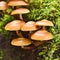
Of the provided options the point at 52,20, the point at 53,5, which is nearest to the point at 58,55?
the point at 52,20

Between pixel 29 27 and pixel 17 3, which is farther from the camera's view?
pixel 17 3

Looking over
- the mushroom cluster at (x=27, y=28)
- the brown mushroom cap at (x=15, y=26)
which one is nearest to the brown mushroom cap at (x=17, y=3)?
the mushroom cluster at (x=27, y=28)

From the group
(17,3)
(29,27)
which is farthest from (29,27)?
(17,3)

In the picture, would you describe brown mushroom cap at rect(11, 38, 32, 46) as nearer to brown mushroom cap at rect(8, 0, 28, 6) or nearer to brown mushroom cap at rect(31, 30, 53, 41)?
brown mushroom cap at rect(31, 30, 53, 41)

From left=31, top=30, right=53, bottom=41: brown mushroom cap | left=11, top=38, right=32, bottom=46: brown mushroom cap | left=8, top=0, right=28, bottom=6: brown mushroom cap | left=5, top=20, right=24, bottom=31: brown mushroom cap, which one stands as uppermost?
left=8, top=0, right=28, bottom=6: brown mushroom cap

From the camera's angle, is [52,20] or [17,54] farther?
[17,54]

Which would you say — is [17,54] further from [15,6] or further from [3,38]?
[15,6]

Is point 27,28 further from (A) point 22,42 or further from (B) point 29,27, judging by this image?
(A) point 22,42

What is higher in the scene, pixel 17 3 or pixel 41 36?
pixel 17 3

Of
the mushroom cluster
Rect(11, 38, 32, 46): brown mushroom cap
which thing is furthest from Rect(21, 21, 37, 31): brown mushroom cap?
Rect(11, 38, 32, 46): brown mushroom cap

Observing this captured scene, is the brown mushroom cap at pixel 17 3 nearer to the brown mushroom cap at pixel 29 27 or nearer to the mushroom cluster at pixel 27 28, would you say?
the mushroom cluster at pixel 27 28

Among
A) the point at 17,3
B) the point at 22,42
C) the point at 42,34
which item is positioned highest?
the point at 17,3
